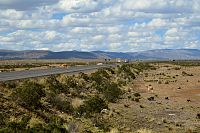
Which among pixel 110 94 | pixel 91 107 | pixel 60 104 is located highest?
pixel 60 104

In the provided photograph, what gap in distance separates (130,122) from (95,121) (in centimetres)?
294

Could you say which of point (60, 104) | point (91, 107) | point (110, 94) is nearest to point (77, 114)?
point (60, 104)

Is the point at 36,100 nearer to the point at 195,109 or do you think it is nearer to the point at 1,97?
the point at 1,97

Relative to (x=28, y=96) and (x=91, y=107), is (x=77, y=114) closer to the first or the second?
(x=91, y=107)

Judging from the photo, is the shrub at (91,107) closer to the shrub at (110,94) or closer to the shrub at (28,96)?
the shrub at (28,96)

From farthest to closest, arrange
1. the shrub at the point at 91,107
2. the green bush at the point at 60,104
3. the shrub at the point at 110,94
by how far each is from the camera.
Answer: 1. the shrub at the point at 110,94
2. the shrub at the point at 91,107
3. the green bush at the point at 60,104

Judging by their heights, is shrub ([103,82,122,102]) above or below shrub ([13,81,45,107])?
below

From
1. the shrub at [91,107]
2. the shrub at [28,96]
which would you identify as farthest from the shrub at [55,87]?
the shrub at [28,96]

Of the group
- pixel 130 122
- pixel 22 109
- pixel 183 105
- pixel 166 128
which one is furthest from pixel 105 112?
pixel 183 105

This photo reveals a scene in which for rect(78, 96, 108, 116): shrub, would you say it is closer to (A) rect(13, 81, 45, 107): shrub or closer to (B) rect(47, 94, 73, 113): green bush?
(B) rect(47, 94, 73, 113): green bush

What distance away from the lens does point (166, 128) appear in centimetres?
2594

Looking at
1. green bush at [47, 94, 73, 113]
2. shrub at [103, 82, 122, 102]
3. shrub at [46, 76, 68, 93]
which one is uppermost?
shrub at [46, 76, 68, 93]

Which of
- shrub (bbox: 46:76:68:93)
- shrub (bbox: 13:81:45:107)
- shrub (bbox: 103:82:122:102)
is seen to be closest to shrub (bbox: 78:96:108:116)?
shrub (bbox: 13:81:45:107)

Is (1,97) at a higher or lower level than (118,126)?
higher
